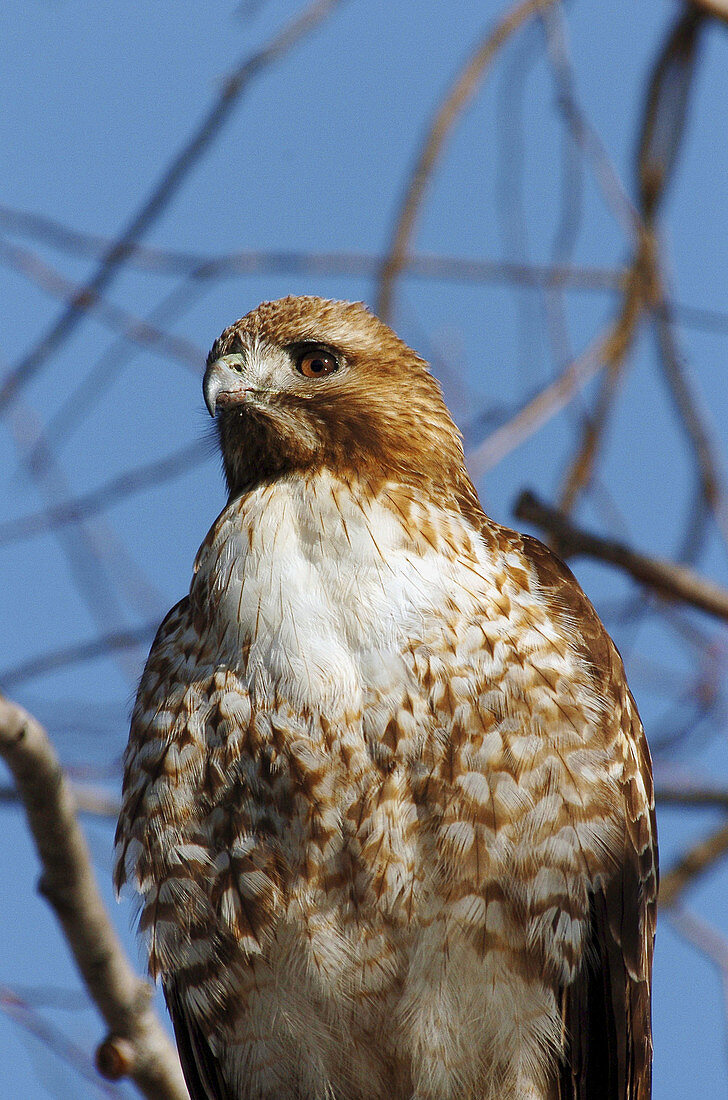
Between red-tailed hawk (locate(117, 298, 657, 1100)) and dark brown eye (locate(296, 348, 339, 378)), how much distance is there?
23 cm

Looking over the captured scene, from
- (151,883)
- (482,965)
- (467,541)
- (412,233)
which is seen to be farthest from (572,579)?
(412,233)

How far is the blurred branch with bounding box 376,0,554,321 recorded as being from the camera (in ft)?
15.6

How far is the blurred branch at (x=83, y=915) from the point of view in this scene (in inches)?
112

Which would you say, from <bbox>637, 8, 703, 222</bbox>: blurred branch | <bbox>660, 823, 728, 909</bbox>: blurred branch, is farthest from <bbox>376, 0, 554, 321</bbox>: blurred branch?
<bbox>660, 823, 728, 909</bbox>: blurred branch

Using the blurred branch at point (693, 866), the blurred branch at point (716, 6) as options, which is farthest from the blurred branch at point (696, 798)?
the blurred branch at point (716, 6)

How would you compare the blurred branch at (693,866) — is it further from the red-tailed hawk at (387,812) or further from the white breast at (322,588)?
the white breast at (322,588)

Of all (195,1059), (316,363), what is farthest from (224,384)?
(195,1059)

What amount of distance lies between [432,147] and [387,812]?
2.56 meters

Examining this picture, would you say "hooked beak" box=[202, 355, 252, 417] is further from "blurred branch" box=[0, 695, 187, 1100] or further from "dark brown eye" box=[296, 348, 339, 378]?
"blurred branch" box=[0, 695, 187, 1100]

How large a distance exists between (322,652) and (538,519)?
0.98 m

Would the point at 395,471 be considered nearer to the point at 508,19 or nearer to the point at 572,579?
the point at 572,579

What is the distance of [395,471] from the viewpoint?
3.71 metres

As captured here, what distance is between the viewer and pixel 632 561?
3930 millimetres

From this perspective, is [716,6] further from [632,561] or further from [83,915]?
[83,915]
